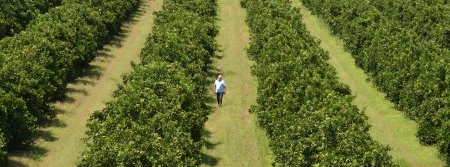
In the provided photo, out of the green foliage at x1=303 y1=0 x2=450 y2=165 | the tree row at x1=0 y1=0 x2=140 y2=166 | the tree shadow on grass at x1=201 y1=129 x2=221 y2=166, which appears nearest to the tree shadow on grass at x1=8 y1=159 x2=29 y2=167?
the tree row at x1=0 y1=0 x2=140 y2=166

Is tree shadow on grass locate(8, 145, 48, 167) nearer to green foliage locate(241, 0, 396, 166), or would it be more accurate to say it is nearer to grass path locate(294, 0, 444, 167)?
green foliage locate(241, 0, 396, 166)

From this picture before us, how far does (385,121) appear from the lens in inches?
1706

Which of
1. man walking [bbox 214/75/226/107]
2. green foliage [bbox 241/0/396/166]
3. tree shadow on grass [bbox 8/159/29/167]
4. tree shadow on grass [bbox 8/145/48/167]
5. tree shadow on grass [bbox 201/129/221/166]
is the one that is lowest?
tree shadow on grass [bbox 8/159/29/167]

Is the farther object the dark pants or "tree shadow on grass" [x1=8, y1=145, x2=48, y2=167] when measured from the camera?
the dark pants

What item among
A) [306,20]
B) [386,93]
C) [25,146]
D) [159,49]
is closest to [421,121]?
[386,93]

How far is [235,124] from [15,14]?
77.4 ft

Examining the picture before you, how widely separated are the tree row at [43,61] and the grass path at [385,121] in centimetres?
2107

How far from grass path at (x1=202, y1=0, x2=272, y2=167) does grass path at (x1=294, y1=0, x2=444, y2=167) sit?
7.98 metres

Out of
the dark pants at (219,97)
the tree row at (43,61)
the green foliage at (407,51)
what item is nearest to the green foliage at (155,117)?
the dark pants at (219,97)

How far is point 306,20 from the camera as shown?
71.9 meters

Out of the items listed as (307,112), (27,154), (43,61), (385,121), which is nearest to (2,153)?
(27,154)

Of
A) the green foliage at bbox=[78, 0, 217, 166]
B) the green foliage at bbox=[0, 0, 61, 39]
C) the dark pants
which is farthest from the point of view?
the green foliage at bbox=[0, 0, 61, 39]

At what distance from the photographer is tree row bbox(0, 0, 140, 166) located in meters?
34.3

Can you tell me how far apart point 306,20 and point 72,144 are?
40.7 metres
